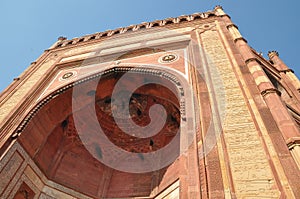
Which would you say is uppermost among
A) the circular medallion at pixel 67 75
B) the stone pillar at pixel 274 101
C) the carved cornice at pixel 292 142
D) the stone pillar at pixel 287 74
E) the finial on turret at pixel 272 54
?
the finial on turret at pixel 272 54

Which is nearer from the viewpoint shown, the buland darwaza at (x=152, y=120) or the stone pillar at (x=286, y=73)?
the buland darwaza at (x=152, y=120)

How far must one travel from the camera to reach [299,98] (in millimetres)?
7688

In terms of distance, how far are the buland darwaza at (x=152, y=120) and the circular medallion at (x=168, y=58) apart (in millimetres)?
49

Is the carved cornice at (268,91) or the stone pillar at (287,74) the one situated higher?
the stone pillar at (287,74)

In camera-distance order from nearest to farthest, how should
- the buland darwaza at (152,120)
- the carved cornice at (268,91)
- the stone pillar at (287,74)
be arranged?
the buland darwaza at (152,120), the carved cornice at (268,91), the stone pillar at (287,74)

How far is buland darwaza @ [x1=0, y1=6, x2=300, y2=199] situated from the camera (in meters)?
3.36

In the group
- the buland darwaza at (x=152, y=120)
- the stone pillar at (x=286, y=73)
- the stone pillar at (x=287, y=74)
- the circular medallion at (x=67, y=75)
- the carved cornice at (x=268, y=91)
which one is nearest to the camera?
the buland darwaza at (x=152, y=120)

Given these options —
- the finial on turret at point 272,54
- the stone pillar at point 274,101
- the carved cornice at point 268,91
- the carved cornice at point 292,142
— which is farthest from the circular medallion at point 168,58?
the finial on turret at point 272,54

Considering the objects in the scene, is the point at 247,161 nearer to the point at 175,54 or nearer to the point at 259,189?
the point at 259,189

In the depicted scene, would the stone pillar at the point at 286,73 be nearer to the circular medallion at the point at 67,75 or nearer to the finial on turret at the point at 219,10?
the finial on turret at the point at 219,10

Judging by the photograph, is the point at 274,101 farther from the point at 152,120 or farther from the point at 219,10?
the point at 219,10

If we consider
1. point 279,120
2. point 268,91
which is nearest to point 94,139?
point 268,91

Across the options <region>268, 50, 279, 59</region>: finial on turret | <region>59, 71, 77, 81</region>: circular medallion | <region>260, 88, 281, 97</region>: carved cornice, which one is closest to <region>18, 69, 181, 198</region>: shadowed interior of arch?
<region>59, 71, 77, 81</region>: circular medallion

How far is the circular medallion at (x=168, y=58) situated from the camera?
630cm
